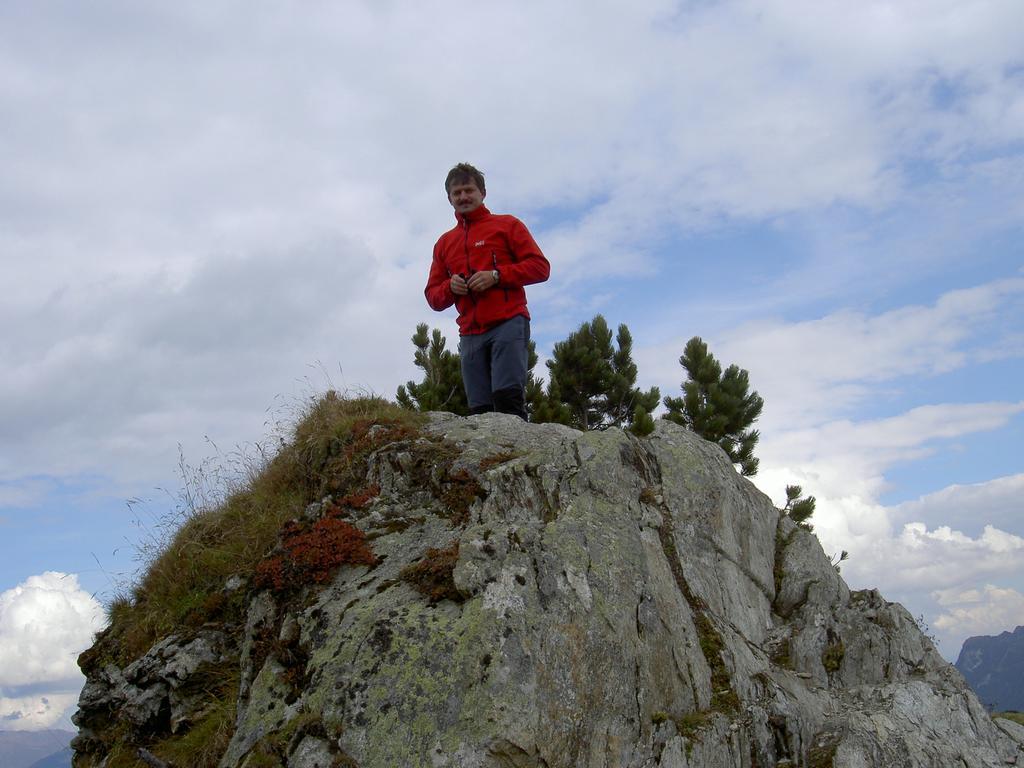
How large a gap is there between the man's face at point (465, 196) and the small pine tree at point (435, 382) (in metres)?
5.24

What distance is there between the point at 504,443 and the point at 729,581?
2.83 m

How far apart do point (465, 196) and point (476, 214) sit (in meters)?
0.29

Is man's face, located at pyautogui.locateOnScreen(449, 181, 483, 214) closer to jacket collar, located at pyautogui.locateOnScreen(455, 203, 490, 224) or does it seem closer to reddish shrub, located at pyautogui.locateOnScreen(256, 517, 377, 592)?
jacket collar, located at pyautogui.locateOnScreen(455, 203, 490, 224)

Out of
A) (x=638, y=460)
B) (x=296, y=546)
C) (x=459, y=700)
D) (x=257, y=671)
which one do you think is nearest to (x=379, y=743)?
(x=459, y=700)

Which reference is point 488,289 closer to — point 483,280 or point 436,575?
point 483,280

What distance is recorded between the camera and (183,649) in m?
7.45

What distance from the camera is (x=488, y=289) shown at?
968 cm

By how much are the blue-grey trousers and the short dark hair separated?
6.00 feet

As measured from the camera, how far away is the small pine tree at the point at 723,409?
587 inches

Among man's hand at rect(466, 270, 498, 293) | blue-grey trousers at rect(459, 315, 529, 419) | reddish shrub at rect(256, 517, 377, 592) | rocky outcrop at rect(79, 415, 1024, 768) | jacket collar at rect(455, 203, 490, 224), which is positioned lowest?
rocky outcrop at rect(79, 415, 1024, 768)

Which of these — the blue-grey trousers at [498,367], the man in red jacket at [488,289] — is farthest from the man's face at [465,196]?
the blue-grey trousers at [498,367]

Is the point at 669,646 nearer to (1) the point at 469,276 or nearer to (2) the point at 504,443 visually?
(2) the point at 504,443

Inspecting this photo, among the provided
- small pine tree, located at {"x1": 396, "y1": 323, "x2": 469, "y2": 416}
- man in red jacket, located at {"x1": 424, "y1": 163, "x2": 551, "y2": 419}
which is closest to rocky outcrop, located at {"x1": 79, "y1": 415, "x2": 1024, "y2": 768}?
man in red jacket, located at {"x1": 424, "y1": 163, "x2": 551, "y2": 419}

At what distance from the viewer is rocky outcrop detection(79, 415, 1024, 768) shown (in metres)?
5.37
